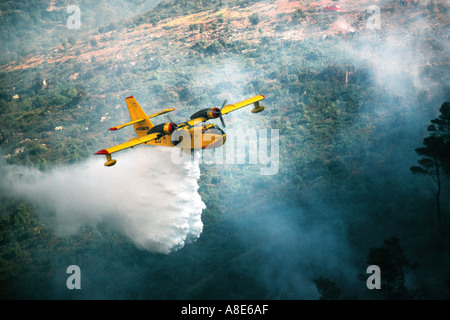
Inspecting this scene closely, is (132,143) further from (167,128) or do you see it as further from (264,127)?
(264,127)

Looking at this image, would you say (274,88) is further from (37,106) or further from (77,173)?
(37,106)

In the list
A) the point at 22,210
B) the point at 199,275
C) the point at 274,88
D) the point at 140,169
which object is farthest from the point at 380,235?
the point at 22,210

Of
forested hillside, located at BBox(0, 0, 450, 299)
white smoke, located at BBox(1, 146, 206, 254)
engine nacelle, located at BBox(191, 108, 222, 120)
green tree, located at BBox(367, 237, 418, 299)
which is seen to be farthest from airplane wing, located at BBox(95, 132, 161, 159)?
green tree, located at BBox(367, 237, 418, 299)

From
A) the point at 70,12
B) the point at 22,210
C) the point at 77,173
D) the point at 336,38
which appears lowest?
the point at 22,210

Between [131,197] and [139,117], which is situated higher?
[139,117]

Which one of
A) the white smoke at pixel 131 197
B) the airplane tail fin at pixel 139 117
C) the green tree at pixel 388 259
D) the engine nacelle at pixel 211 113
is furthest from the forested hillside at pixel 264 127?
the engine nacelle at pixel 211 113

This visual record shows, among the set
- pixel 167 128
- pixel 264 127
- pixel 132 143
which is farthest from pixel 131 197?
pixel 264 127
